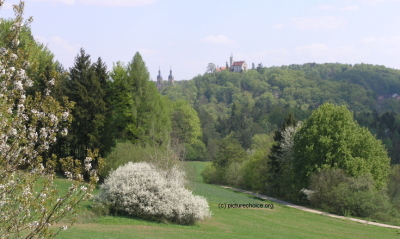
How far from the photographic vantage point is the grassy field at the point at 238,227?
786 inches

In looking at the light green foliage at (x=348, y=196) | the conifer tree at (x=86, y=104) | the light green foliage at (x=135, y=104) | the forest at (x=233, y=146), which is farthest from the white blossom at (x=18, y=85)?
the light green foliage at (x=348, y=196)

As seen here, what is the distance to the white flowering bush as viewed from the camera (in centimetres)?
2480

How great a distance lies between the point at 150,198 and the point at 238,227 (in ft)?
19.0

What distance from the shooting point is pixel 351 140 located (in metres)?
44.5

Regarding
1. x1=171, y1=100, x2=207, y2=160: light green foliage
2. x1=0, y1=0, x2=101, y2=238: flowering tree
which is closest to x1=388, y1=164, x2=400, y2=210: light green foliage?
x1=171, y1=100, x2=207, y2=160: light green foliage

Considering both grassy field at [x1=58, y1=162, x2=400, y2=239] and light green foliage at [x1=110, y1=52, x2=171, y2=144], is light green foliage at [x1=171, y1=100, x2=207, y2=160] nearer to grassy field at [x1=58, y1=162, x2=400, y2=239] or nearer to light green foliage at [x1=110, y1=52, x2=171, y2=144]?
light green foliage at [x1=110, y1=52, x2=171, y2=144]

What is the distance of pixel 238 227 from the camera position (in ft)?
85.3

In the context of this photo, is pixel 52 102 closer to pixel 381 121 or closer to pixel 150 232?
pixel 150 232

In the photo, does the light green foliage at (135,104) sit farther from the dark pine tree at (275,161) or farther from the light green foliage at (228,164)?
the light green foliage at (228,164)

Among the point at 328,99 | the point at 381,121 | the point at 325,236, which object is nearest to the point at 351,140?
the point at 325,236

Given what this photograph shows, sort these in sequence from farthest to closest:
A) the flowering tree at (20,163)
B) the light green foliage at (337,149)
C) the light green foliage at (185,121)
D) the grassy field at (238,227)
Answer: the light green foliage at (185,121) → the light green foliage at (337,149) → the grassy field at (238,227) → the flowering tree at (20,163)

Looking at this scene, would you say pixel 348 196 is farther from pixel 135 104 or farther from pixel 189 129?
pixel 189 129

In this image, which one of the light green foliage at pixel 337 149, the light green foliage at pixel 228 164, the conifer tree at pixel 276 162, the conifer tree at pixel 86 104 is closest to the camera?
the conifer tree at pixel 86 104

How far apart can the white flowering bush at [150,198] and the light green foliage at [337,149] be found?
73.6 feet
